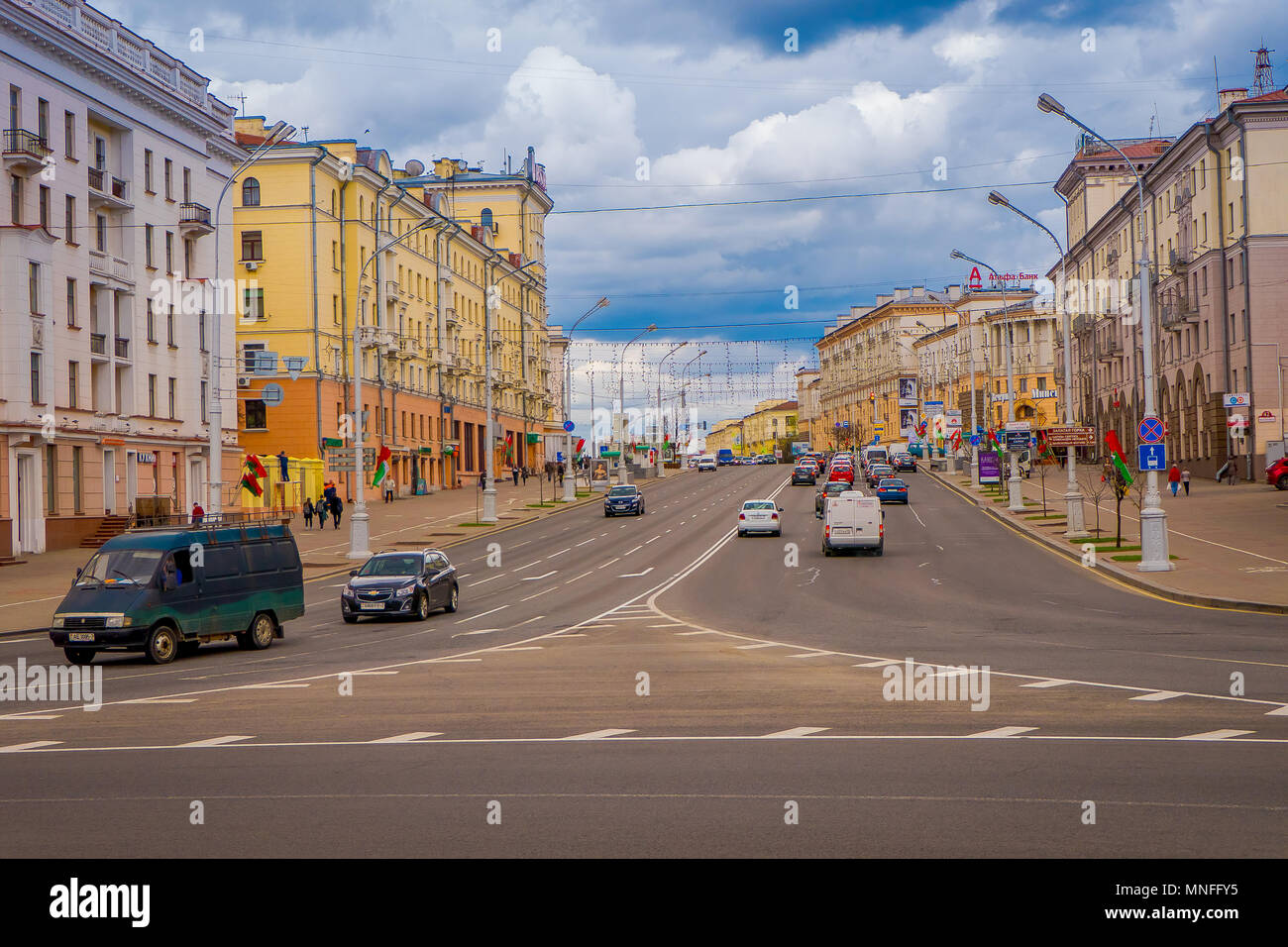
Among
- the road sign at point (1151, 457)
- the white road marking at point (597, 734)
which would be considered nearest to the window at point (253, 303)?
the road sign at point (1151, 457)

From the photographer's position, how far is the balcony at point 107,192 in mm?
47906

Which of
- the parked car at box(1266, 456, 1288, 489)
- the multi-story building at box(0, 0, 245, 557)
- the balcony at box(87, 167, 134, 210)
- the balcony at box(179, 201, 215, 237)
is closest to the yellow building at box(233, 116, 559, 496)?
the balcony at box(179, 201, 215, 237)

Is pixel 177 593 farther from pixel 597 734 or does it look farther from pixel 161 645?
pixel 597 734

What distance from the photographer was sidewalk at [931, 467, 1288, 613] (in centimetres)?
2683

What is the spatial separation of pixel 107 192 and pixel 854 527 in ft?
99.6

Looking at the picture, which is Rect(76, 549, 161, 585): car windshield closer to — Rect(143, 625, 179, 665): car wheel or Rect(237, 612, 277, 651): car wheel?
Rect(143, 625, 179, 665): car wheel

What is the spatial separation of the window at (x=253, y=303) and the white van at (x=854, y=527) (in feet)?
135

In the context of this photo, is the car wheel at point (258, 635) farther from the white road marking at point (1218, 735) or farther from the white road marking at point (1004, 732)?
the white road marking at point (1218, 735)

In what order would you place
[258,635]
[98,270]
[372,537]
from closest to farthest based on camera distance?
[258,635] → [98,270] → [372,537]

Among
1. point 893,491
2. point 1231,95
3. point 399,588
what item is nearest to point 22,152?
point 399,588

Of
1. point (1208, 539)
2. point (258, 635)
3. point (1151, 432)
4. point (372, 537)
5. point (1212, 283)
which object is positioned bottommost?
point (258, 635)

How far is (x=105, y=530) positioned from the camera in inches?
1860
